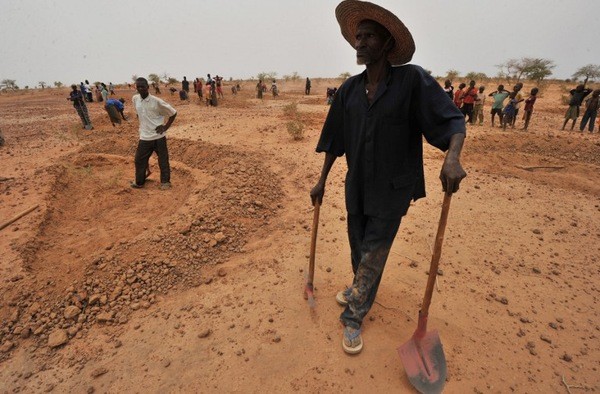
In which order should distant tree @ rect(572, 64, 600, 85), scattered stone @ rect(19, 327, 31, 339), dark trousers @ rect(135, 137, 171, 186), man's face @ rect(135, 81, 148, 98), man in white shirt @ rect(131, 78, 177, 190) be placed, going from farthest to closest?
distant tree @ rect(572, 64, 600, 85)
dark trousers @ rect(135, 137, 171, 186)
man in white shirt @ rect(131, 78, 177, 190)
man's face @ rect(135, 81, 148, 98)
scattered stone @ rect(19, 327, 31, 339)

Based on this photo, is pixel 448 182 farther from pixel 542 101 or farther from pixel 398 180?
pixel 542 101

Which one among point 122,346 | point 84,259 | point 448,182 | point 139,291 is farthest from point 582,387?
point 84,259

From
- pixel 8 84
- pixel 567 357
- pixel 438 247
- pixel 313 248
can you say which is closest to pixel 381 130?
pixel 438 247

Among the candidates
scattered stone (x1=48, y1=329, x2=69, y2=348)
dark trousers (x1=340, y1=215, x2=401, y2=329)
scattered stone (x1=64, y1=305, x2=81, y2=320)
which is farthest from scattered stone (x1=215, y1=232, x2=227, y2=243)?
dark trousers (x1=340, y1=215, x2=401, y2=329)

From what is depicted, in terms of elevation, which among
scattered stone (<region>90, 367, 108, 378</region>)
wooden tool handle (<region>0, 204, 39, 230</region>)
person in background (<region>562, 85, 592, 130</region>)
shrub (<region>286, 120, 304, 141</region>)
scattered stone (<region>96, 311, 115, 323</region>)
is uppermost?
person in background (<region>562, 85, 592, 130</region>)

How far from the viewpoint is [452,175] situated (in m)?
1.52

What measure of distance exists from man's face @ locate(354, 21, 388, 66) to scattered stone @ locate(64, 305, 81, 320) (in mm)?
2858

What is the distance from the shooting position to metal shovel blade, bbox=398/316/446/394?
1.84 m

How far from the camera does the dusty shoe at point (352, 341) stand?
2.07 metres

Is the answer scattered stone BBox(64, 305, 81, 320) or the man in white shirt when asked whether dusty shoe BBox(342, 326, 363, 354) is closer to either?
scattered stone BBox(64, 305, 81, 320)

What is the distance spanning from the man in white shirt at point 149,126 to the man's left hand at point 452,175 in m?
4.22

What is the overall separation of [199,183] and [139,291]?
2513 mm

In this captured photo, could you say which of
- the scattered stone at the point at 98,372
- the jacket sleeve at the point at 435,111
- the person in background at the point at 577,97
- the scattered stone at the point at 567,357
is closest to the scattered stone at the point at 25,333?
the scattered stone at the point at 98,372

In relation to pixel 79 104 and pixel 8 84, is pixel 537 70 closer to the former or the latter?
pixel 79 104
